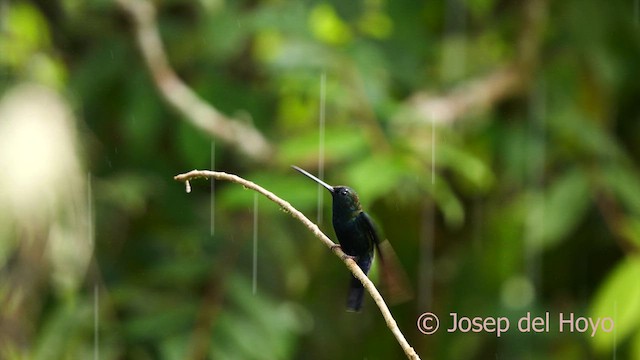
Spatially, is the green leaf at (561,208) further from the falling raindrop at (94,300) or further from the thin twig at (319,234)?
the thin twig at (319,234)

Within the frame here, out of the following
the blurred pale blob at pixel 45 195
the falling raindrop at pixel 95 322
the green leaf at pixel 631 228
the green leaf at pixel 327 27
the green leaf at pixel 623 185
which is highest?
the green leaf at pixel 327 27

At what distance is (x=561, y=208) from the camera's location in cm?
140

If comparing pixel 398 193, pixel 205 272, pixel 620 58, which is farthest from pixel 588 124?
pixel 205 272

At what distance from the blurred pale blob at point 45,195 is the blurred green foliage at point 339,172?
0.07m

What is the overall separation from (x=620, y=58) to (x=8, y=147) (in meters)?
1.02

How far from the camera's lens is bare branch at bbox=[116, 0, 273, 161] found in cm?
138

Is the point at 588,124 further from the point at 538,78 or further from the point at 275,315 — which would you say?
the point at 275,315

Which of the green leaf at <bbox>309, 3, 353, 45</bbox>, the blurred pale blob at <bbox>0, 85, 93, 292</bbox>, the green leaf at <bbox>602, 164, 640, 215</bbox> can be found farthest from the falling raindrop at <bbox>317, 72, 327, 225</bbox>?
the green leaf at <bbox>602, 164, 640, 215</bbox>

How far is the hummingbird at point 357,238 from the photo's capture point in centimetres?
38

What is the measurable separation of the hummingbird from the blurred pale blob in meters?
0.66

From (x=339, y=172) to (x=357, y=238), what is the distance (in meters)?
0.83

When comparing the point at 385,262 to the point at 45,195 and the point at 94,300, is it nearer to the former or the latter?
the point at 45,195

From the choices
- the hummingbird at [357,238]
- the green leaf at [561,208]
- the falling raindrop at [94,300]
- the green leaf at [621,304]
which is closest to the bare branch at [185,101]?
the falling raindrop at [94,300]

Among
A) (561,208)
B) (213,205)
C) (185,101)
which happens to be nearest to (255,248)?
(213,205)
